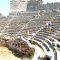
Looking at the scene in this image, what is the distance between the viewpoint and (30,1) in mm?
51781

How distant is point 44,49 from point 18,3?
37.4 meters

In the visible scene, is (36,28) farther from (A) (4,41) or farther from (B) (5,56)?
(B) (5,56)

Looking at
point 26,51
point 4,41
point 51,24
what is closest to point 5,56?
point 26,51

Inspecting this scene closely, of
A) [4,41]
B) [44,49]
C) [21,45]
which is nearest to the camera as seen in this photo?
[44,49]

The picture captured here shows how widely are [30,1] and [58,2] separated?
7.39 meters

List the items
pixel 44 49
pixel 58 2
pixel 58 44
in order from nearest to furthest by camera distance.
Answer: pixel 58 44
pixel 44 49
pixel 58 2

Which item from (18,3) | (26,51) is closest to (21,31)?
(26,51)

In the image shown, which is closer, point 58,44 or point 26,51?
point 58,44

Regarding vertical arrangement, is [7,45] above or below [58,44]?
below

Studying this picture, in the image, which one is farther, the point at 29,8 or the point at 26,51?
the point at 29,8

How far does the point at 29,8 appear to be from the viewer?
166 feet

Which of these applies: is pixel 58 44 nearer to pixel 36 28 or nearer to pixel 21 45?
pixel 21 45

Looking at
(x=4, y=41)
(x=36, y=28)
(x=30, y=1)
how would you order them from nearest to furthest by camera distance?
1. (x=4, y=41)
2. (x=36, y=28)
3. (x=30, y=1)

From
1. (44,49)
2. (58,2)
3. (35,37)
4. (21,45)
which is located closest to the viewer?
(44,49)
